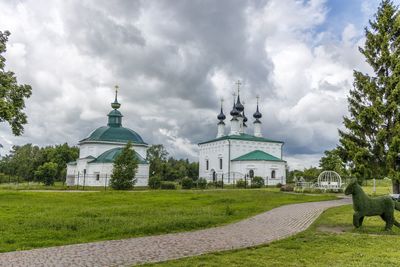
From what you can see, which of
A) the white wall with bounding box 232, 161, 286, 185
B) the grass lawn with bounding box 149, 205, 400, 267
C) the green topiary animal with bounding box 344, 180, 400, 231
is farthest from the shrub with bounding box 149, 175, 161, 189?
the green topiary animal with bounding box 344, 180, 400, 231

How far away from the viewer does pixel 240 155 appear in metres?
53.2

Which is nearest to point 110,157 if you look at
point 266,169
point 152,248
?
point 266,169

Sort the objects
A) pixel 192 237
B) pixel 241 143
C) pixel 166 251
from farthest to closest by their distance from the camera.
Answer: pixel 241 143, pixel 192 237, pixel 166 251

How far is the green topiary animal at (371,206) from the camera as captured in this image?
431 inches

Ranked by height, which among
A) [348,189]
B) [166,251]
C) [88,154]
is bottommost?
[166,251]

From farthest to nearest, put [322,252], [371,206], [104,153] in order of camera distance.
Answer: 1. [104,153]
2. [371,206]
3. [322,252]

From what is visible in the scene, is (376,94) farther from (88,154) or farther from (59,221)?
(88,154)

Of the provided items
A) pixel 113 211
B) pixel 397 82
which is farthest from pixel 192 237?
pixel 397 82

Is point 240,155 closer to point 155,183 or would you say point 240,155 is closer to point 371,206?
point 155,183

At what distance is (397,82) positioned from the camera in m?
26.8

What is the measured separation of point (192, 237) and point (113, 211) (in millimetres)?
5809

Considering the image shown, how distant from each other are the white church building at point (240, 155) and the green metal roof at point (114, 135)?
1099cm

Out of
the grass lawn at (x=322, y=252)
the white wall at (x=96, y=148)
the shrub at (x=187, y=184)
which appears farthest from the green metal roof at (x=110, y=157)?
the grass lawn at (x=322, y=252)

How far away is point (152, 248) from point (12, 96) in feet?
64.6
